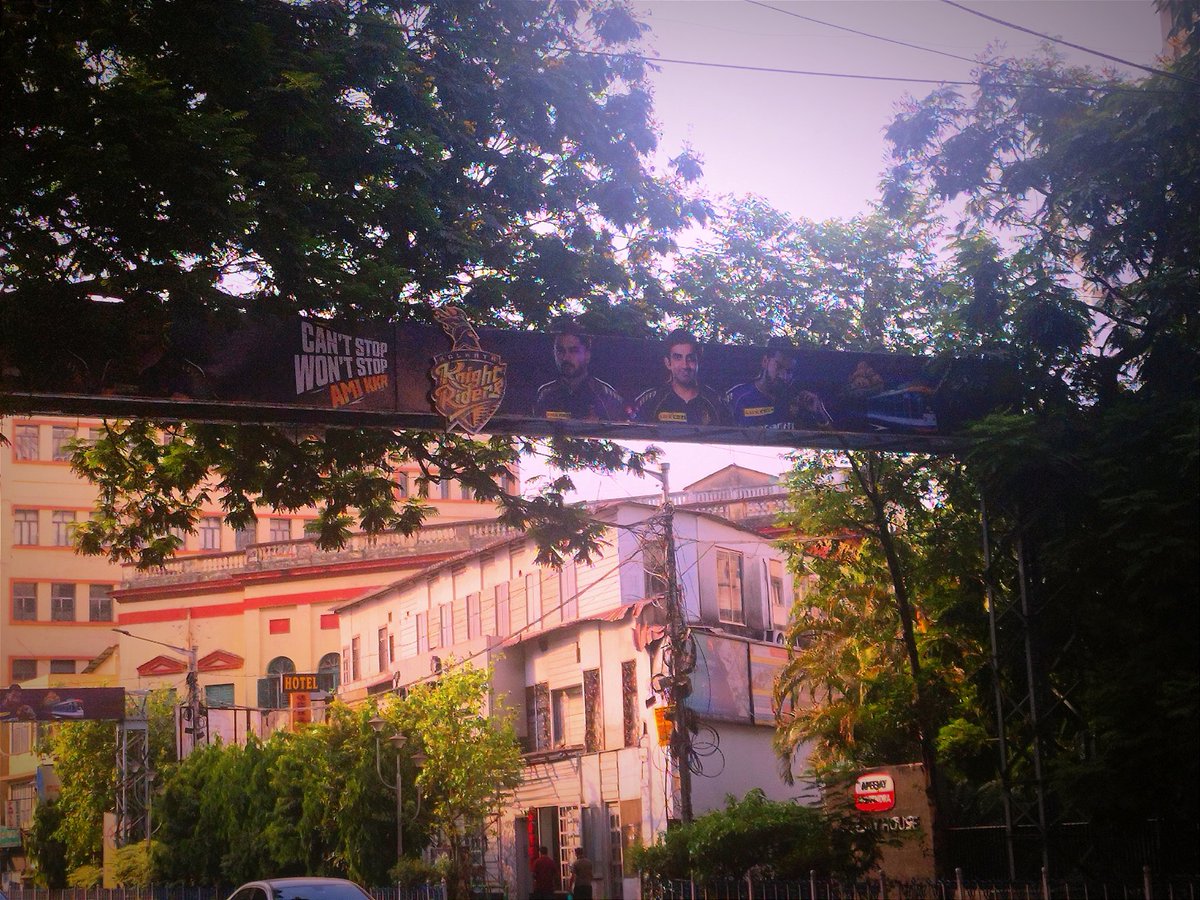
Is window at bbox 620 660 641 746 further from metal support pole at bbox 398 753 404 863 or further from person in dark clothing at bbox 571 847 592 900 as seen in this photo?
person in dark clothing at bbox 571 847 592 900

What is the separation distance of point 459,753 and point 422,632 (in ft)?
43.2

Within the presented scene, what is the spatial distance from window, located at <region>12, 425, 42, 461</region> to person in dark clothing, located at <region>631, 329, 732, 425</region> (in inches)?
2304

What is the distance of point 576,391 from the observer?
1703 cm

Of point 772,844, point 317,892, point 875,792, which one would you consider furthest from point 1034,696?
point 317,892

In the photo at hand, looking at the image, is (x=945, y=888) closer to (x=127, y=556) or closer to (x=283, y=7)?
(x=127, y=556)

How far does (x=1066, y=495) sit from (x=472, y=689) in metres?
19.2

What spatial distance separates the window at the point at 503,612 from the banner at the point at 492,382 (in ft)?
73.2

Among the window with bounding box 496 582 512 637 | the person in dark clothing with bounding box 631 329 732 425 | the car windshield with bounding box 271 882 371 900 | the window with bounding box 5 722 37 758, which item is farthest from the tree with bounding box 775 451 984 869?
the window with bounding box 5 722 37 758

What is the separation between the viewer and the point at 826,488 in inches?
986

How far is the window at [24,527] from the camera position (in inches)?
2721

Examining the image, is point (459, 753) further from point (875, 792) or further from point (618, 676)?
point (875, 792)

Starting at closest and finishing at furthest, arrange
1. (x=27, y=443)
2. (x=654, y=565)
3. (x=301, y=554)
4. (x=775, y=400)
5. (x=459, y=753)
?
(x=775, y=400)
(x=459, y=753)
(x=654, y=565)
(x=301, y=554)
(x=27, y=443)

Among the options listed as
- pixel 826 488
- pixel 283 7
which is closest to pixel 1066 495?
pixel 826 488

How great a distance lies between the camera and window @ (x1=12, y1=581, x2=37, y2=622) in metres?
68.8
